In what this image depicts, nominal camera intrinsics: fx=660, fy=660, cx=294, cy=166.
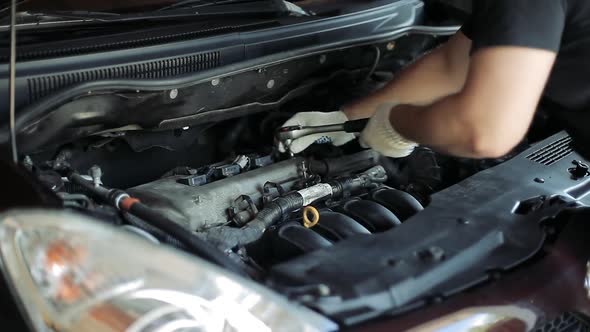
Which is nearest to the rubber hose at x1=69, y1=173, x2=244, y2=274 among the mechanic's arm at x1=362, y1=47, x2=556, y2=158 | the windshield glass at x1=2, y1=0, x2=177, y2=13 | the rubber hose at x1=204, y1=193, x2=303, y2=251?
the rubber hose at x1=204, y1=193, x2=303, y2=251

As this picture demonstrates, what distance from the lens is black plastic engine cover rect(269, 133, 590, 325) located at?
1.01m

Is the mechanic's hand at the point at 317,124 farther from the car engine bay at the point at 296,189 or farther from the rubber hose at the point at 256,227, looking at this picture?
the rubber hose at the point at 256,227

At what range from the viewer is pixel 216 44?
4.96ft

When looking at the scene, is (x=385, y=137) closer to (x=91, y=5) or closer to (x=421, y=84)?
(x=421, y=84)

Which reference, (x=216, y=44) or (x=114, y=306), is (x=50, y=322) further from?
(x=216, y=44)

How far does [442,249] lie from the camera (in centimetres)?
114

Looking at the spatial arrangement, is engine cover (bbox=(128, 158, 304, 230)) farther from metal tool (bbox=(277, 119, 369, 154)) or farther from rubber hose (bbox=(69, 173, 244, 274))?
rubber hose (bbox=(69, 173, 244, 274))

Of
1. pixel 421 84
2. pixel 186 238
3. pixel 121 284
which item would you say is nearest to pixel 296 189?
pixel 421 84

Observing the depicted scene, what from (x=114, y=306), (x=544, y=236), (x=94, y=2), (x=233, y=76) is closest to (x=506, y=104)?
(x=544, y=236)

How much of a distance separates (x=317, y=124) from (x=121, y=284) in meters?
0.84

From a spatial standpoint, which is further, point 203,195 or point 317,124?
point 317,124

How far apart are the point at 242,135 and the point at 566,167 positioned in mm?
803

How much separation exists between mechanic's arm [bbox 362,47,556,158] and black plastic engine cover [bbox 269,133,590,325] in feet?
0.44

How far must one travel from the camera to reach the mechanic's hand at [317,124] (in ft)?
5.28
